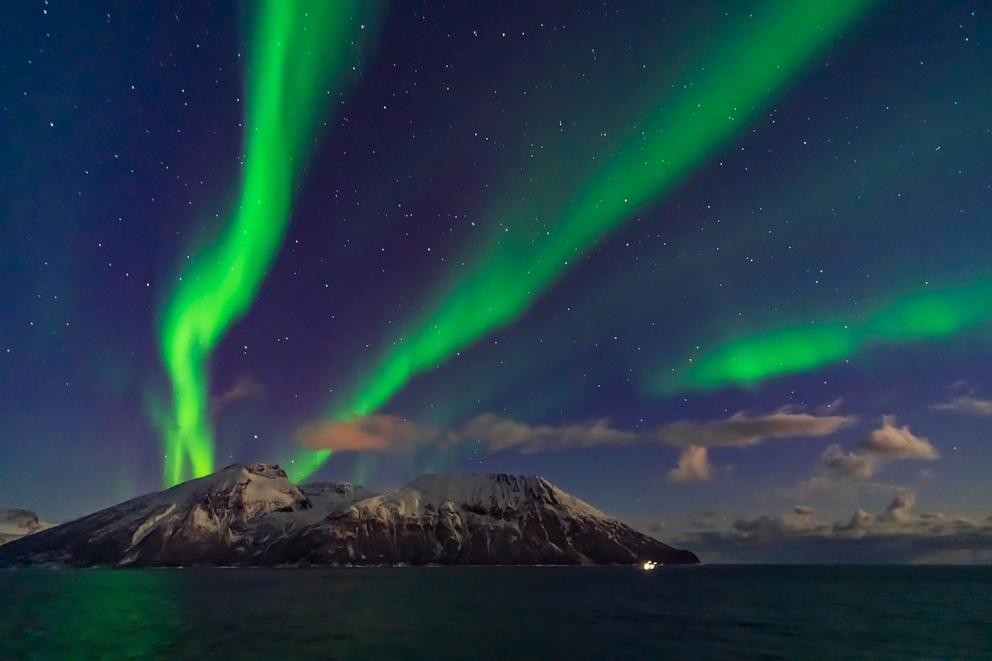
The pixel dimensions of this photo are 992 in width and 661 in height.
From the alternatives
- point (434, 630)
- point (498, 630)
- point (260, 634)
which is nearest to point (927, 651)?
point (498, 630)

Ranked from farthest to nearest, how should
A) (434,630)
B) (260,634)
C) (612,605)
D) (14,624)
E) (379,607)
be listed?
(612,605), (379,607), (14,624), (434,630), (260,634)

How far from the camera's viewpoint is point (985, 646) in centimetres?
7581

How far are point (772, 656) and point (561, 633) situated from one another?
26.6 m

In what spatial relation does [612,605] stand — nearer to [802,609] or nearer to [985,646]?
[802,609]

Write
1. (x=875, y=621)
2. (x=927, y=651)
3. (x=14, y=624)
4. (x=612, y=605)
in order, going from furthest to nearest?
(x=612, y=605) < (x=875, y=621) < (x=14, y=624) < (x=927, y=651)

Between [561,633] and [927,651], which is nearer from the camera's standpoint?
[927,651]

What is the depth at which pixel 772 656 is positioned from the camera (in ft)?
212

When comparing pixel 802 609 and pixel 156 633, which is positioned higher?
pixel 156 633

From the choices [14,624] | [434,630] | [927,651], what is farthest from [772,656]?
[14,624]

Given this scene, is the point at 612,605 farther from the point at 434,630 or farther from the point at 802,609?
the point at 434,630

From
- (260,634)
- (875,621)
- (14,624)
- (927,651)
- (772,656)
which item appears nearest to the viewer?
(772,656)

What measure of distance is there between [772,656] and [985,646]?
111 feet

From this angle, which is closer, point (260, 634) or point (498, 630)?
point (260, 634)

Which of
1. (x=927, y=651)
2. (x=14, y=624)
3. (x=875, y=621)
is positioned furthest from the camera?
(x=875, y=621)
